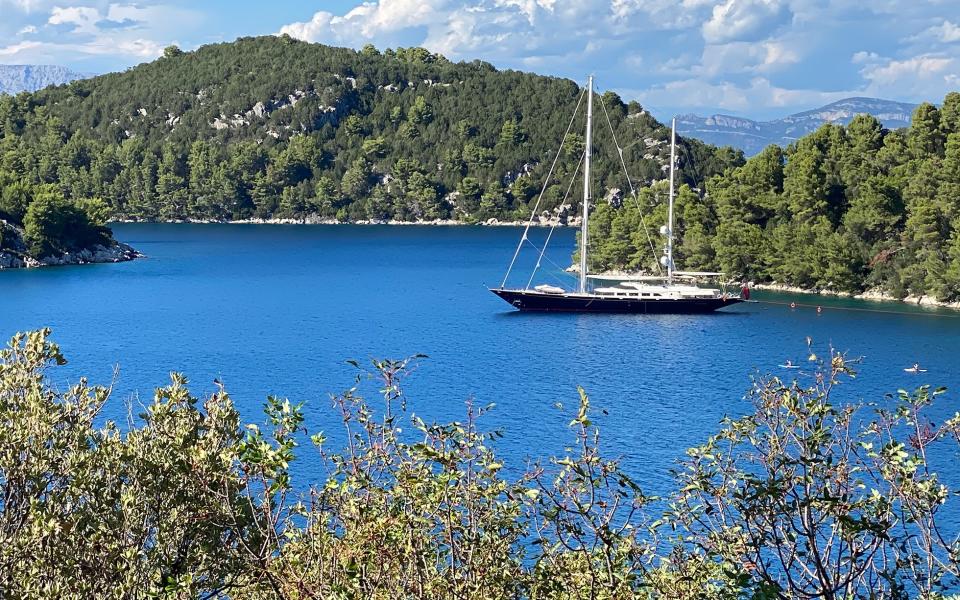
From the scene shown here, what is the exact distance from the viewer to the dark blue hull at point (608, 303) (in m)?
64.1

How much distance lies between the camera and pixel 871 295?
70812 mm

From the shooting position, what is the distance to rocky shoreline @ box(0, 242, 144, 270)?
91.3m

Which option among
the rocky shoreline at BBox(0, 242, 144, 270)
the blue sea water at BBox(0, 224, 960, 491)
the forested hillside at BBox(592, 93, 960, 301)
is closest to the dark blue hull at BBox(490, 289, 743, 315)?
the blue sea water at BBox(0, 224, 960, 491)

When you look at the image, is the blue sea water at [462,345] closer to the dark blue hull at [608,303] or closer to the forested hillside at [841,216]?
the dark blue hull at [608,303]

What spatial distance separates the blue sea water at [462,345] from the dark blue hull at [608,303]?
1.00 meters

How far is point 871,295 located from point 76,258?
63537 millimetres

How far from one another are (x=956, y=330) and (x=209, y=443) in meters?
52.7

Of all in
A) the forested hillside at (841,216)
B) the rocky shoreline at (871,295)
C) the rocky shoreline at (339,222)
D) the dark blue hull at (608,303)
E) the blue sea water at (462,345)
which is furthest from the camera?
the rocky shoreline at (339,222)

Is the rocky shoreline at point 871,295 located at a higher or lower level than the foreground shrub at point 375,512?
lower

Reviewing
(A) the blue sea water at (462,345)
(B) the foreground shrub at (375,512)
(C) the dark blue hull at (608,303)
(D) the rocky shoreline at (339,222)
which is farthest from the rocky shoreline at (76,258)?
(B) the foreground shrub at (375,512)

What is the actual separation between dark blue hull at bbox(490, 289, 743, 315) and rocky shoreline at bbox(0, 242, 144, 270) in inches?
1820

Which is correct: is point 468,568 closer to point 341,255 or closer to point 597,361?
point 597,361

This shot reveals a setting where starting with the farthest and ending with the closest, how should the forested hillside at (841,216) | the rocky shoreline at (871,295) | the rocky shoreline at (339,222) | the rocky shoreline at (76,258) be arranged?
1. the rocky shoreline at (339,222)
2. the rocky shoreline at (76,258)
3. the forested hillside at (841,216)
4. the rocky shoreline at (871,295)

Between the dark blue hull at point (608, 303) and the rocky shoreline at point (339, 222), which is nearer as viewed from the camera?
the dark blue hull at point (608, 303)
